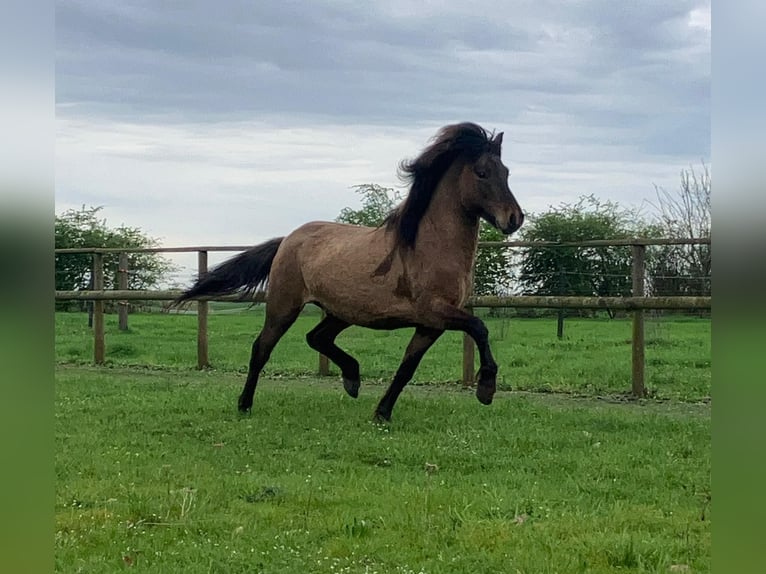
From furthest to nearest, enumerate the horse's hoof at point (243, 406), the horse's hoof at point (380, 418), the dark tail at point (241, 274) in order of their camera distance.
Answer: the dark tail at point (241, 274), the horse's hoof at point (243, 406), the horse's hoof at point (380, 418)

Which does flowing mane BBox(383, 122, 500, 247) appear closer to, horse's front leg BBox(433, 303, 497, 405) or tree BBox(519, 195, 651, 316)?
horse's front leg BBox(433, 303, 497, 405)

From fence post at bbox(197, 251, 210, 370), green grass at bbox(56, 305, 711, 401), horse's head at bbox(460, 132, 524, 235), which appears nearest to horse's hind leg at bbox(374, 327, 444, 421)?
horse's head at bbox(460, 132, 524, 235)

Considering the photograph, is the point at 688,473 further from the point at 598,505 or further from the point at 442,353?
the point at 442,353

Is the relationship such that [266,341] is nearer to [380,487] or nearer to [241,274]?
[241,274]

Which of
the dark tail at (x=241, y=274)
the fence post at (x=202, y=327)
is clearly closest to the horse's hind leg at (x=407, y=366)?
the dark tail at (x=241, y=274)

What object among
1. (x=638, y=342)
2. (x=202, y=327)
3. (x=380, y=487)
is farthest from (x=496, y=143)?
(x=202, y=327)

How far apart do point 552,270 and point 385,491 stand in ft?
21.5

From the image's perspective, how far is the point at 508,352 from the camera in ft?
34.5

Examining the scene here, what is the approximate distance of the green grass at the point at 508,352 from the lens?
26.8ft

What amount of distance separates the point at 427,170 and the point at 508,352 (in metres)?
5.15

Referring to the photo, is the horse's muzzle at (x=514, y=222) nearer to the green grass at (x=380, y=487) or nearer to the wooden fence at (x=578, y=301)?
the green grass at (x=380, y=487)

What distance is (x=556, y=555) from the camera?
2928 millimetres

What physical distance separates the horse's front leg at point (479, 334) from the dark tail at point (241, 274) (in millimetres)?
2043

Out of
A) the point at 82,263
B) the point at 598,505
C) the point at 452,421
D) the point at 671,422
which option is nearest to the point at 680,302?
the point at 671,422
